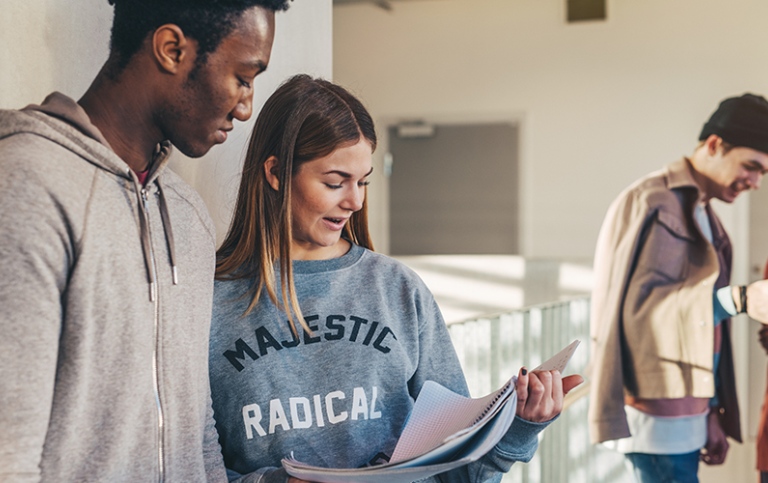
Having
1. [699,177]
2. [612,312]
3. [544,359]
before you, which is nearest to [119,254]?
[612,312]

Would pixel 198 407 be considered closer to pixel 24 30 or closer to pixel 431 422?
pixel 431 422

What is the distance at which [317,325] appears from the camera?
44.2 inches

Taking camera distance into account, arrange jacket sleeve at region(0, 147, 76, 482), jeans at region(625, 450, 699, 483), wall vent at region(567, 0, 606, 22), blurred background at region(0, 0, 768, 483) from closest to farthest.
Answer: jacket sleeve at region(0, 147, 76, 482), jeans at region(625, 450, 699, 483), blurred background at region(0, 0, 768, 483), wall vent at region(567, 0, 606, 22)

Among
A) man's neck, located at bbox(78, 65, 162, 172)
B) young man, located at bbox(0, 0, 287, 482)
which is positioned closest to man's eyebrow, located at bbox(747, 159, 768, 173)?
young man, located at bbox(0, 0, 287, 482)

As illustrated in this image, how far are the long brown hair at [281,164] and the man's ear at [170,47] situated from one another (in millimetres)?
331

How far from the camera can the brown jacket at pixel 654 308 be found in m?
2.08

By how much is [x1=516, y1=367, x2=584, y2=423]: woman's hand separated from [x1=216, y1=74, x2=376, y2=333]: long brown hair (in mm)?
313

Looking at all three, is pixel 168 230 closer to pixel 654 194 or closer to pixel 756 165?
pixel 654 194

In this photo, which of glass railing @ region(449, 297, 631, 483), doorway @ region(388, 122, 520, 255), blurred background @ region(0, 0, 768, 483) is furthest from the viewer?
doorway @ region(388, 122, 520, 255)

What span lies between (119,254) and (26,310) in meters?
0.13

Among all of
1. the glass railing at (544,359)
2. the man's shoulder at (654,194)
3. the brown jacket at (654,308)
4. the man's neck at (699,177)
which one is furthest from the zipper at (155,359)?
the man's neck at (699,177)

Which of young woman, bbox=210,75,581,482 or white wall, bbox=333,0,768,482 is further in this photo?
white wall, bbox=333,0,768,482

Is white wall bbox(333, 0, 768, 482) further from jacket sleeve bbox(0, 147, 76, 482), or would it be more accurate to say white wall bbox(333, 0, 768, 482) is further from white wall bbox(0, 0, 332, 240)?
jacket sleeve bbox(0, 147, 76, 482)

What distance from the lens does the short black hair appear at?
2.68 feet
